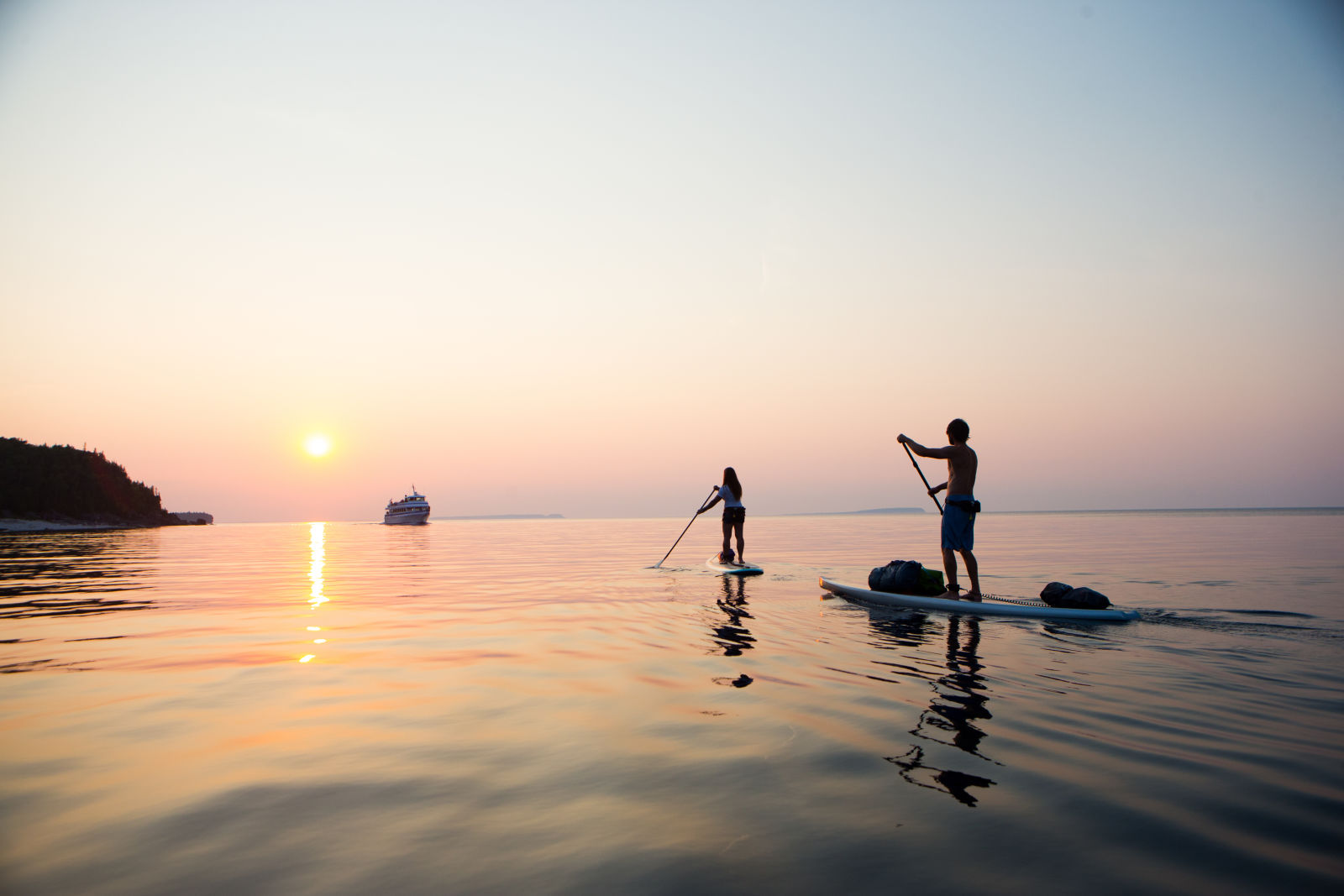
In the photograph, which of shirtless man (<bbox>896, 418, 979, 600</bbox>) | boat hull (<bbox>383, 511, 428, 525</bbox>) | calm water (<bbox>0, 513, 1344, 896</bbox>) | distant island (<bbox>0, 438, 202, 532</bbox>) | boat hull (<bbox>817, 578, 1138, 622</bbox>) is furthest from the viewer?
boat hull (<bbox>383, 511, 428, 525</bbox>)

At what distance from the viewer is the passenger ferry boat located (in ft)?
380

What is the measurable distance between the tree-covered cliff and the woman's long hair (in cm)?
10777

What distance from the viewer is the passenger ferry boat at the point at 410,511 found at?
116m

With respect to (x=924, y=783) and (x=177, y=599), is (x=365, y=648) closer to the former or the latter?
(x=924, y=783)

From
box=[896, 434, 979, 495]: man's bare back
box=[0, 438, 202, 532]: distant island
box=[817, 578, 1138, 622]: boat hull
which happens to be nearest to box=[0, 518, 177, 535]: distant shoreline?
box=[0, 438, 202, 532]: distant island

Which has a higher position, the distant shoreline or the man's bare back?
the man's bare back

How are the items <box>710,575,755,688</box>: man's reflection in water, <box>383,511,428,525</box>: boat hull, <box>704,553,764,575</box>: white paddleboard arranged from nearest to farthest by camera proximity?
<box>710,575,755,688</box>: man's reflection in water < <box>704,553,764,575</box>: white paddleboard < <box>383,511,428,525</box>: boat hull

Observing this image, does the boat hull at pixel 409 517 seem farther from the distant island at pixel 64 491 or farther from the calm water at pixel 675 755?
the calm water at pixel 675 755

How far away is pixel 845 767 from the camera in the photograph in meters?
4.39

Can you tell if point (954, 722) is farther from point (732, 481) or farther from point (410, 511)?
point (410, 511)

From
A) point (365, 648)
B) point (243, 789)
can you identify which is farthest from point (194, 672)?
point (243, 789)

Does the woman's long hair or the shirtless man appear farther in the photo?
the woman's long hair

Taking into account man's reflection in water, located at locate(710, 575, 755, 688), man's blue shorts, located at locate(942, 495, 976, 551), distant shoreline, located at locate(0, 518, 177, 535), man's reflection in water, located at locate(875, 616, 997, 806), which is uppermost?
man's blue shorts, located at locate(942, 495, 976, 551)

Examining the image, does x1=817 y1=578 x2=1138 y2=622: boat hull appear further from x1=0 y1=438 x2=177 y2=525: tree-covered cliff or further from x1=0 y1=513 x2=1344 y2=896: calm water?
x1=0 y1=438 x2=177 y2=525: tree-covered cliff
